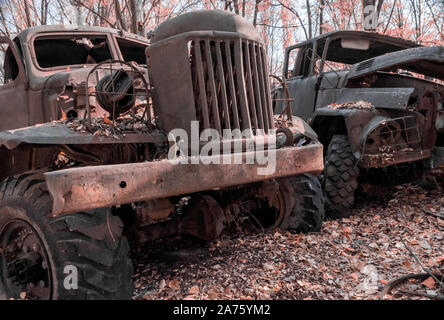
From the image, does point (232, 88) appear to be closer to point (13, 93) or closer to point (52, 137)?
point (52, 137)

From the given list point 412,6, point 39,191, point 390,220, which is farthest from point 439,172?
point 412,6

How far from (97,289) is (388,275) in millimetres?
2081

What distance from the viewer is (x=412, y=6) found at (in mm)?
20125

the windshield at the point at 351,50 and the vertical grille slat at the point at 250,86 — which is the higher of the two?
the windshield at the point at 351,50

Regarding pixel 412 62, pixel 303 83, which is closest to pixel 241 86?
pixel 412 62

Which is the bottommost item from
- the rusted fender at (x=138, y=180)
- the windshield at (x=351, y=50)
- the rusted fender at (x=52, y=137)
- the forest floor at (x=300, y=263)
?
the forest floor at (x=300, y=263)

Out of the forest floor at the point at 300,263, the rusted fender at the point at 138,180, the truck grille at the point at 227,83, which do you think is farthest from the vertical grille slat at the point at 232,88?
the forest floor at the point at 300,263

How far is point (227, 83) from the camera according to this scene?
286 centimetres

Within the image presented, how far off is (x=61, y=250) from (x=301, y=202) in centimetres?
235

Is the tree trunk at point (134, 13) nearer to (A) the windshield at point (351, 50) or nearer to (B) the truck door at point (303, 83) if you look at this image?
(B) the truck door at point (303, 83)

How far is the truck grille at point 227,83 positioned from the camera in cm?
274

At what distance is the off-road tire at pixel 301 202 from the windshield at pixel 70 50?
261 centimetres

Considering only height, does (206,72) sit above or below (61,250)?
above

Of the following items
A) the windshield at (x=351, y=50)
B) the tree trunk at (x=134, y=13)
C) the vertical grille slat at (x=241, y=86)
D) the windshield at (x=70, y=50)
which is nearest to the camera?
the vertical grille slat at (x=241, y=86)
